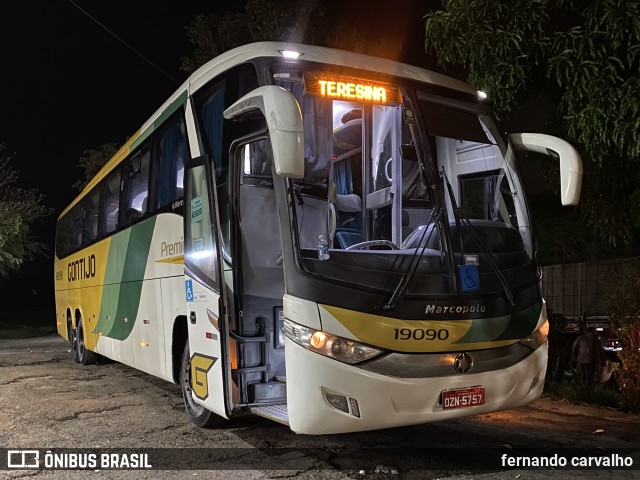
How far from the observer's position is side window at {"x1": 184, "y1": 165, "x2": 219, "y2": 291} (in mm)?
5543

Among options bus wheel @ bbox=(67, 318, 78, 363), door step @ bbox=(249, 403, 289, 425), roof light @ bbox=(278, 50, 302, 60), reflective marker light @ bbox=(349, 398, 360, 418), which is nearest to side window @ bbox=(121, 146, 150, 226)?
roof light @ bbox=(278, 50, 302, 60)

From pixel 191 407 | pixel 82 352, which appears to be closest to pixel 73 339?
pixel 82 352

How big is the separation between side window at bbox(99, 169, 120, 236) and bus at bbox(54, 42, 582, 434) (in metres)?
3.16

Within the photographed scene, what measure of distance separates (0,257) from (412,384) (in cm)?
2268

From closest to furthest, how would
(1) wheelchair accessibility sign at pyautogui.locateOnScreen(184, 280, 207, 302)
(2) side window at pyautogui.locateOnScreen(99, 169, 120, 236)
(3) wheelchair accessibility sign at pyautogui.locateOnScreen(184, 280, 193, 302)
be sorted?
(1) wheelchair accessibility sign at pyautogui.locateOnScreen(184, 280, 207, 302) < (3) wheelchair accessibility sign at pyautogui.locateOnScreen(184, 280, 193, 302) < (2) side window at pyautogui.locateOnScreen(99, 169, 120, 236)

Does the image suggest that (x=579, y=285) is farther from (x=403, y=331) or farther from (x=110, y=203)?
(x=110, y=203)

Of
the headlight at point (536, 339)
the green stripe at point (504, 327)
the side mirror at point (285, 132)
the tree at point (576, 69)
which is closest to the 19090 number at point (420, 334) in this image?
the green stripe at point (504, 327)

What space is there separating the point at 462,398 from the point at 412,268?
3.42ft

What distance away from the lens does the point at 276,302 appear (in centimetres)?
565

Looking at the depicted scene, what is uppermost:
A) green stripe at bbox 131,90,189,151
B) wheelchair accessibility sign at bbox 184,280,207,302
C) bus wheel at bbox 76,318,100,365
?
green stripe at bbox 131,90,189,151

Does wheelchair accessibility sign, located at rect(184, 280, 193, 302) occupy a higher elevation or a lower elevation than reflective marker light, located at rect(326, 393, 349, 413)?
higher

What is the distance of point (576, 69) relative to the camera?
6.54m

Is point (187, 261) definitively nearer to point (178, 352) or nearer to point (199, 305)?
point (199, 305)

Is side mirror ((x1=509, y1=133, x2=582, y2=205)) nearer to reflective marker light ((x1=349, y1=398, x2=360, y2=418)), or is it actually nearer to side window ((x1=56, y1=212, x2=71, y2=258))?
reflective marker light ((x1=349, y1=398, x2=360, y2=418))
